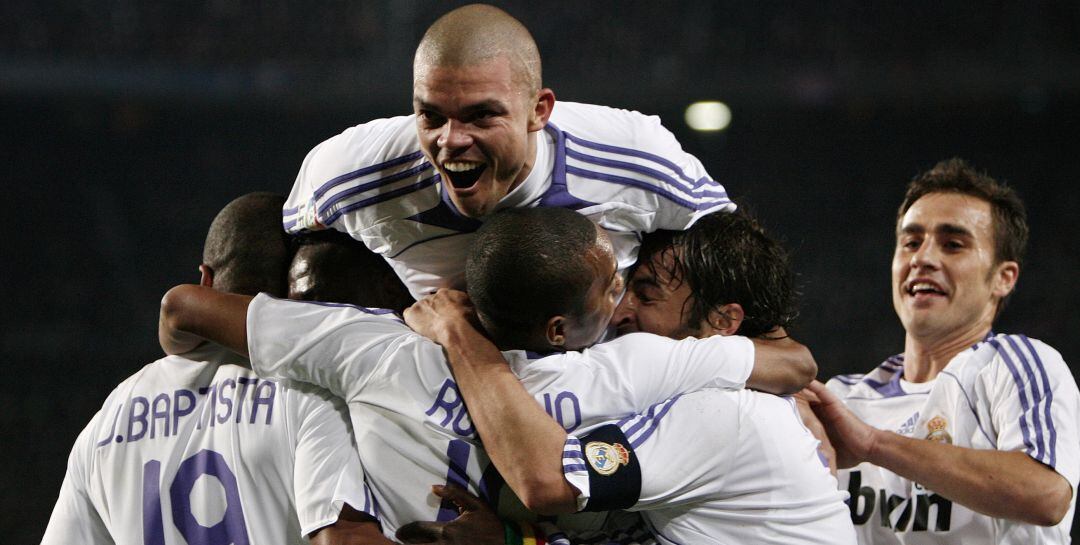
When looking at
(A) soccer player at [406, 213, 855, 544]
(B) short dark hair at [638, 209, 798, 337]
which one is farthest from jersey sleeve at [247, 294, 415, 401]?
(B) short dark hair at [638, 209, 798, 337]

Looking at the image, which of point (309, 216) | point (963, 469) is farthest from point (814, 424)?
point (309, 216)

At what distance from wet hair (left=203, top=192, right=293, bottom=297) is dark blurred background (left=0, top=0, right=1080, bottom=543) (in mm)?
5672

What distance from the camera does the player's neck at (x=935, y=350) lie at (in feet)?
10.2

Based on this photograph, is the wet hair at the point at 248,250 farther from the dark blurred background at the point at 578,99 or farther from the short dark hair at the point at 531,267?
the dark blurred background at the point at 578,99

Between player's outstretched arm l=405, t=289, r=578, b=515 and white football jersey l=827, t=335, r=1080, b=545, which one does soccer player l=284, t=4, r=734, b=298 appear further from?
white football jersey l=827, t=335, r=1080, b=545

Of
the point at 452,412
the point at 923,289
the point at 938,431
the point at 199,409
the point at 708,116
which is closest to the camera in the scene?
the point at 452,412

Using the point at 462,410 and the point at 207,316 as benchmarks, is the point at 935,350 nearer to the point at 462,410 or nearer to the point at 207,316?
the point at 462,410

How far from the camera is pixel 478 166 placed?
6.36 ft

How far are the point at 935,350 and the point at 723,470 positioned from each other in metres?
1.59

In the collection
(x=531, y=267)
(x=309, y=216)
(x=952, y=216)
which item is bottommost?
(x=531, y=267)

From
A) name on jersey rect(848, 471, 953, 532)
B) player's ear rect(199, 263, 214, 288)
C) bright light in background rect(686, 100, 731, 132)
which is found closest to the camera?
player's ear rect(199, 263, 214, 288)

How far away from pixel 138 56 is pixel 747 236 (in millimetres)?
7943

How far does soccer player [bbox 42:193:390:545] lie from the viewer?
2.12 metres

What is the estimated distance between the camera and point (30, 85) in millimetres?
8781
